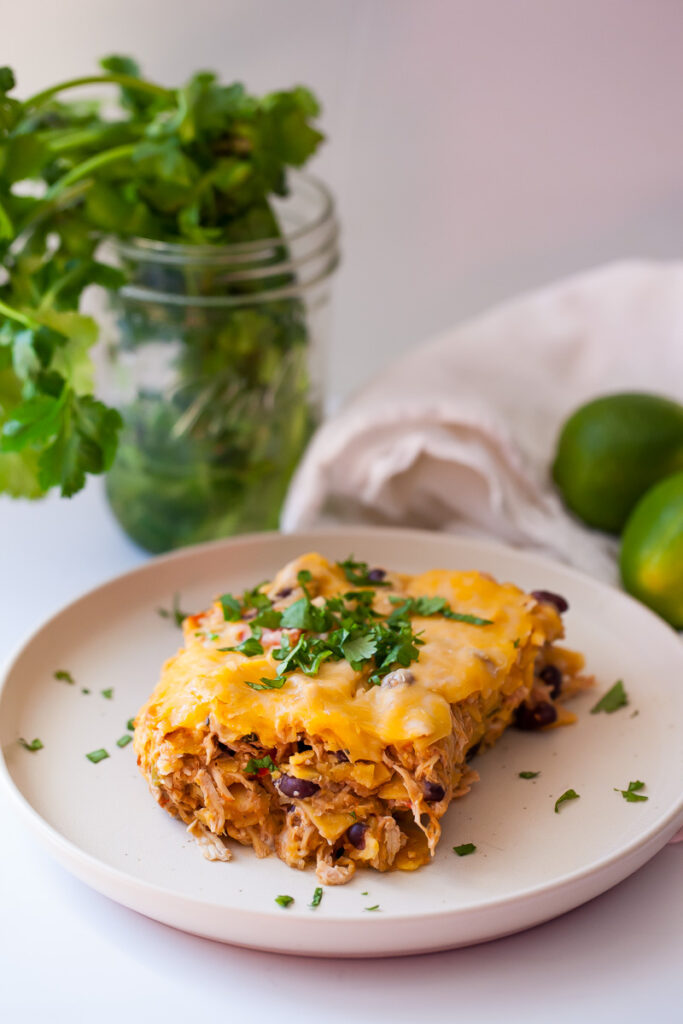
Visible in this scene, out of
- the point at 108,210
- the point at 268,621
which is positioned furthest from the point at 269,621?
the point at 108,210

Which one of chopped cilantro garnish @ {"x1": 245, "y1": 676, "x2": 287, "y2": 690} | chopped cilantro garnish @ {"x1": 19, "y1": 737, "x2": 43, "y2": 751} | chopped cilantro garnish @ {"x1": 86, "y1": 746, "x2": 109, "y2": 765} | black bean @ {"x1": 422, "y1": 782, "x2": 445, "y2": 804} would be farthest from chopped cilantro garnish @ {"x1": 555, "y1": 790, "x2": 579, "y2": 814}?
chopped cilantro garnish @ {"x1": 19, "y1": 737, "x2": 43, "y2": 751}

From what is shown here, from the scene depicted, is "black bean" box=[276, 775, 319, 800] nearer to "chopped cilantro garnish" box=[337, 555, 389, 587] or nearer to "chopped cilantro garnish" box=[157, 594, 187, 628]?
"chopped cilantro garnish" box=[337, 555, 389, 587]

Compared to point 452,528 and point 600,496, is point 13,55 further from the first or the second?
point 600,496

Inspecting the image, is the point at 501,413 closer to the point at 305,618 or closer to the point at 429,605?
the point at 429,605

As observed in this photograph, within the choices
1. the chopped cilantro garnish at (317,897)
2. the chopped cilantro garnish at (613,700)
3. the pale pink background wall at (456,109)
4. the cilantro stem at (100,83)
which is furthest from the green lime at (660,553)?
the pale pink background wall at (456,109)

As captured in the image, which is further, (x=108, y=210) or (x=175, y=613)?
(x=108, y=210)
